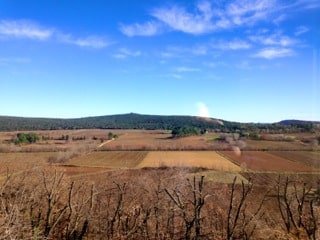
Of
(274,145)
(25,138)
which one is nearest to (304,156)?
(274,145)

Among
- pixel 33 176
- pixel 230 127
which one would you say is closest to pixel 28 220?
pixel 33 176

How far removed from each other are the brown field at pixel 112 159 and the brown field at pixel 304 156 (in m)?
21.4

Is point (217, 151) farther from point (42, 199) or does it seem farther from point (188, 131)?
point (42, 199)

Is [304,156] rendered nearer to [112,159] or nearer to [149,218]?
[112,159]

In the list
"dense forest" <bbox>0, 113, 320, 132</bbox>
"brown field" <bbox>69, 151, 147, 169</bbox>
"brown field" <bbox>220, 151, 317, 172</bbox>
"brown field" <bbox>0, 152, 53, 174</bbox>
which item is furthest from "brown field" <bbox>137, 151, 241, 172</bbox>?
"dense forest" <bbox>0, 113, 320, 132</bbox>

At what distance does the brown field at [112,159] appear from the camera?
183ft

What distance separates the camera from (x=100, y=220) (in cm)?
1299

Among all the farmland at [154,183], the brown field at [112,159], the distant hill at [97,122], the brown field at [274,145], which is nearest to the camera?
the farmland at [154,183]

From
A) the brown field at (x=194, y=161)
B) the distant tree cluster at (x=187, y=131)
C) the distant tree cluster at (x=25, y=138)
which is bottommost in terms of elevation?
the brown field at (x=194, y=161)

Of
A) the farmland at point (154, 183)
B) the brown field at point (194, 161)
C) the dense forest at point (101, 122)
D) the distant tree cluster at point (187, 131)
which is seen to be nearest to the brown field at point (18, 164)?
the farmland at point (154, 183)

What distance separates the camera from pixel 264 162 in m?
54.1

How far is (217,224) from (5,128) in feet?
425

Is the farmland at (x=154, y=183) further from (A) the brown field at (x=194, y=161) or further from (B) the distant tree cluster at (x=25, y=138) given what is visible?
(B) the distant tree cluster at (x=25, y=138)

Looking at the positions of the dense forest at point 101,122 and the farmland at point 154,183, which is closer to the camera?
the farmland at point 154,183
